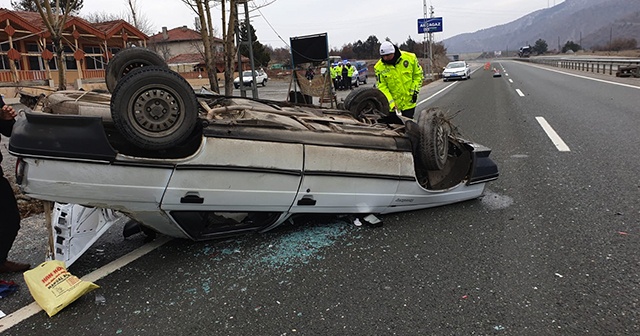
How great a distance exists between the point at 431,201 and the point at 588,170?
2297 mm

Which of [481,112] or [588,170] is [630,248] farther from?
[481,112]

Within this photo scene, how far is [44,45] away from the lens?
23.7 metres

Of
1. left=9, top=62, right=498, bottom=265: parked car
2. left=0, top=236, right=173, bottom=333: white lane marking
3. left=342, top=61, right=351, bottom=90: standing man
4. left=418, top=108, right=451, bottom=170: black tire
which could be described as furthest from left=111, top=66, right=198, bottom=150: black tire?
left=342, top=61, right=351, bottom=90: standing man

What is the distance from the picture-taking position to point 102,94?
3402 millimetres

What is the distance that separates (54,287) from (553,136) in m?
7.23

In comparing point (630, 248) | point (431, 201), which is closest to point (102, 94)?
point (431, 201)

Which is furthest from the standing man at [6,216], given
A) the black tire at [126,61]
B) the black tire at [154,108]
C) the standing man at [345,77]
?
the standing man at [345,77]

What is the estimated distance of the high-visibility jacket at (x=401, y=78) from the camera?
5.66 meters

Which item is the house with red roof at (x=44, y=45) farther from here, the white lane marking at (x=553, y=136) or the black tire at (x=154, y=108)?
the black tire at (x=154, y=108)

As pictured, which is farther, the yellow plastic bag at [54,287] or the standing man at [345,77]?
the standing man at [345,77]

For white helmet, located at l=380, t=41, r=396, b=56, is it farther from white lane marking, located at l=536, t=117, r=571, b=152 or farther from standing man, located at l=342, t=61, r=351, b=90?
standing man, located at l=342, t=61, r=351, b=90

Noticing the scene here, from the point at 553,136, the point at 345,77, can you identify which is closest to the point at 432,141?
the point at 553,136

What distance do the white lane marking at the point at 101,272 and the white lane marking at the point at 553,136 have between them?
5.49 metres

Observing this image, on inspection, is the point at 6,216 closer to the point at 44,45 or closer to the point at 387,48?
the point at 387,48
